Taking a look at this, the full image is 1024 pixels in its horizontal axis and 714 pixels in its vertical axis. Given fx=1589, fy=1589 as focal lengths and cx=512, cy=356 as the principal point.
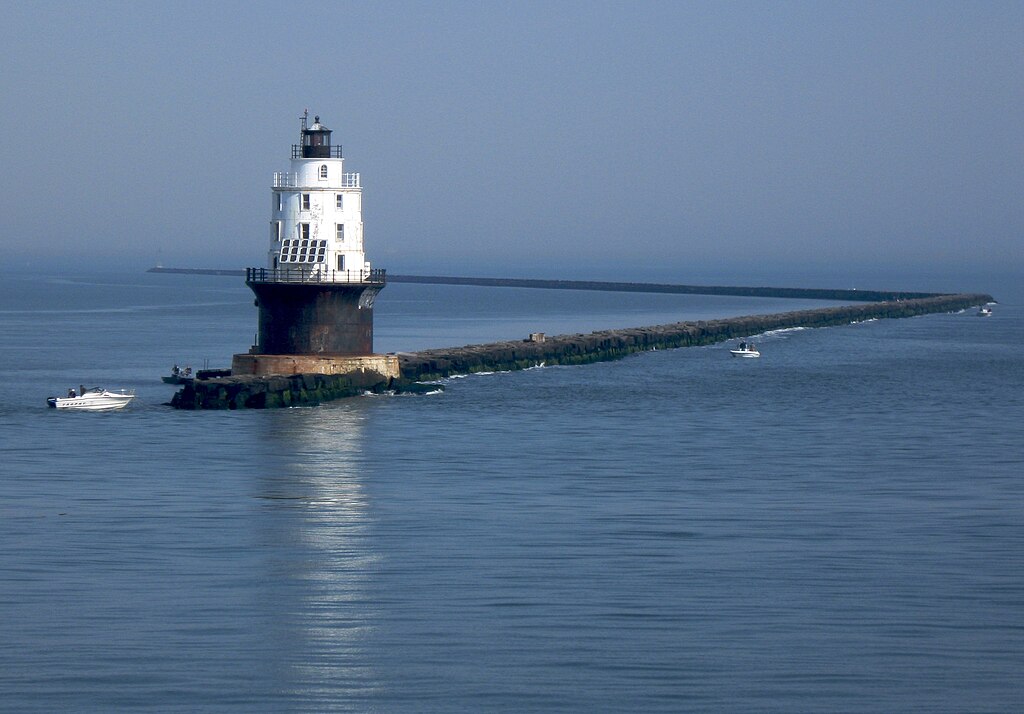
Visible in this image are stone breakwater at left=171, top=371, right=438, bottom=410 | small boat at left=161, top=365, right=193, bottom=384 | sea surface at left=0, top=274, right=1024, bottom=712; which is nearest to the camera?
sea surface at left=0, top=274, right=1024, bottom=712

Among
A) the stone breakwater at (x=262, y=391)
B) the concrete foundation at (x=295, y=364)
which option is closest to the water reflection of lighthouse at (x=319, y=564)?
the stone breakwater at (x=262, y=391)

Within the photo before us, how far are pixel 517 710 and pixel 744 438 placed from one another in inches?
943

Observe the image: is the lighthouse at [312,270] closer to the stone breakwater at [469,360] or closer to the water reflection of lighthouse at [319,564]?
the stone breakwater at [469,360]

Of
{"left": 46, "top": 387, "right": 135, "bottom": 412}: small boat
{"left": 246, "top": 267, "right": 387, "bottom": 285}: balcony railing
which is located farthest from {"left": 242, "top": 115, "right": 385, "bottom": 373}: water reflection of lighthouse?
{"left": 46, "top": 387, "right": 135, "bottom": 412}: small boat

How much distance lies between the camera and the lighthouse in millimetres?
45094

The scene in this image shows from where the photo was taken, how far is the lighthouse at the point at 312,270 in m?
45.1

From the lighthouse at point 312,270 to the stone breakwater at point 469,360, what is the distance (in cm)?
104

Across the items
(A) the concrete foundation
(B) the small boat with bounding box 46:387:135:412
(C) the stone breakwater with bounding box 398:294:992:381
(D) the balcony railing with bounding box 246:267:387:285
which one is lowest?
(B) the small boat with bounding box 46:387:135:412

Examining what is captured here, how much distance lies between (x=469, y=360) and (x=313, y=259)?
1362cm

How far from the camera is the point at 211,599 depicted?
19578mm

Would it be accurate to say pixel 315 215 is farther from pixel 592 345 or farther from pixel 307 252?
pixel 592 345

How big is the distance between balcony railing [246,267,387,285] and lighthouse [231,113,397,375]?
0.09 ft

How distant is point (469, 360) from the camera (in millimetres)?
57844

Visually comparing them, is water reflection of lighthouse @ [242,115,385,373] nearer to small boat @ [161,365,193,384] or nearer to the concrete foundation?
the concrete foundation
